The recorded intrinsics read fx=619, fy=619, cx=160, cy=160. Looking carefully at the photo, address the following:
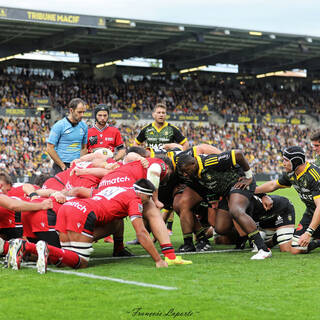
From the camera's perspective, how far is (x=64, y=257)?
6914 mm

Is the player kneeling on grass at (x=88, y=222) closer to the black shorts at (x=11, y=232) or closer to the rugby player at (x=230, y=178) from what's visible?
the black shorts at (x=11, y=232)

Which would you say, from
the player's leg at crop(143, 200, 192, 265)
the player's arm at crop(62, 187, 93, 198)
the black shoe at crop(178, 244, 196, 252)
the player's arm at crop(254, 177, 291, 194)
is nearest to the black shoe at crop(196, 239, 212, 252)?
the black shoe at crop(178, 244, 196, 252)

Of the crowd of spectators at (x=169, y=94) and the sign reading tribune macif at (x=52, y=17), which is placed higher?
the sign reading tribune macif at (x=52, y=17)

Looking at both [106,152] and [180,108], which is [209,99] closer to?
[180,108]

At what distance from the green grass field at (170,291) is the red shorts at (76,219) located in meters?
0.46

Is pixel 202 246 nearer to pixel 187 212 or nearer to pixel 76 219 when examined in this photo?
pixel 187 212

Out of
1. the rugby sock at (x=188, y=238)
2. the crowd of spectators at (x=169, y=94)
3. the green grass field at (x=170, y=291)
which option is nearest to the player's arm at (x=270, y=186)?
the rugby sock at (x=188, y=238)

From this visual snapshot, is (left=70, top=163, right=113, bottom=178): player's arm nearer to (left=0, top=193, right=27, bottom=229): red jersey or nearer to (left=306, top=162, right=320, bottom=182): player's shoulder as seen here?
(left=0, top=193, right=27, bottom=229): red jersey

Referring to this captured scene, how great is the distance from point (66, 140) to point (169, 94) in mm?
36395

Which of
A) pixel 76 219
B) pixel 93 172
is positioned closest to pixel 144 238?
pixel 76 219

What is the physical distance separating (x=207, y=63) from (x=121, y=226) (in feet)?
126

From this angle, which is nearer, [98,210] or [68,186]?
[98,210]

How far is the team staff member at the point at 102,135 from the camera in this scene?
1142cm

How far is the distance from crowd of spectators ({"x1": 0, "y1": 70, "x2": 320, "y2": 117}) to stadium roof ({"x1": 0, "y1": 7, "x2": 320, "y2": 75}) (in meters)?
1.80
